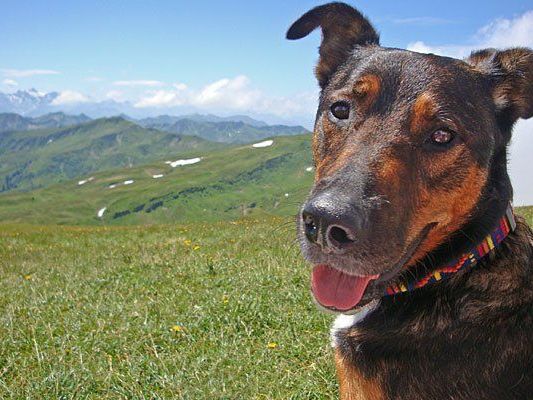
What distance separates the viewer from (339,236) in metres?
3.82

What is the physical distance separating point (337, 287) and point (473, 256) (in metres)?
1.13

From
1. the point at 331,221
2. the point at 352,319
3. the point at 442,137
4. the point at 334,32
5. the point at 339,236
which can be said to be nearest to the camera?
the point at 331,221

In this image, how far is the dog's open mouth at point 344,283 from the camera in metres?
4.28

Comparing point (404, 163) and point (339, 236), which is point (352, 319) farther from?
point (404, 163)

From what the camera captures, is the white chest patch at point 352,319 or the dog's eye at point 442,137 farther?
the white chest patch at point 352,319

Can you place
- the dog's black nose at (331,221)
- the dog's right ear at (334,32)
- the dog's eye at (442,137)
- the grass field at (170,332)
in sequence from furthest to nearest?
the grass field at (170,332), the dog's right ear at (334,32), the dog's eye at (442,137), the dog's black nose at (331,221)

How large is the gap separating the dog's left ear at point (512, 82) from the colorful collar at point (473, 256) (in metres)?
1.05

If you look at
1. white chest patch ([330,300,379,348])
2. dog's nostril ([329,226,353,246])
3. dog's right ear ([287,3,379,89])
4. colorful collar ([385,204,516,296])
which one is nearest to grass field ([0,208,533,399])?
white chest patch ([330,300,379,348])

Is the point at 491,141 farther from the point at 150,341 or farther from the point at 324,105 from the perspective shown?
the point at 150,341

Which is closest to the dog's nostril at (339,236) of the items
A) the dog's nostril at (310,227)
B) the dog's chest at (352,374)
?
the dog's nostril at (310,227)

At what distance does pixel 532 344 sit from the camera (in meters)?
4.05

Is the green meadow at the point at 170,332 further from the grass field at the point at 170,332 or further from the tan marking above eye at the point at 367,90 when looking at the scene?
the tan marking above eye at the point at 367,90

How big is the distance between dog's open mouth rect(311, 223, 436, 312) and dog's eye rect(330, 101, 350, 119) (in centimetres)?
135

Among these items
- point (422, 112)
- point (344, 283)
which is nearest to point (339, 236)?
point (344, 283)
